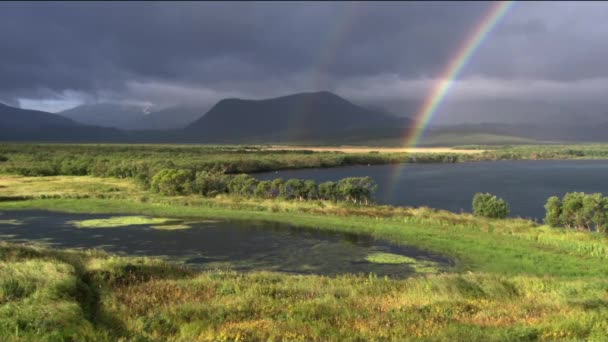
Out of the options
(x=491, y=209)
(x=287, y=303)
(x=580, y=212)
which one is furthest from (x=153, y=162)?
(x=287, y=303)

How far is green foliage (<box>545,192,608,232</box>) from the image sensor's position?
43844 mm

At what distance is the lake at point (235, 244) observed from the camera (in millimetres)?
31328

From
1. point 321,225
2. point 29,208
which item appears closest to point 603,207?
point 321,225

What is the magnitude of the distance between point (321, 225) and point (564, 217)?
2278 cm

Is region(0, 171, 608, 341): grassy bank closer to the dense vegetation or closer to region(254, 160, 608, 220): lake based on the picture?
region(254, 160, 608, 220): lake

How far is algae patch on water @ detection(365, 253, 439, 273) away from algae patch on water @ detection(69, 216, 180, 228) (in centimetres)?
2135

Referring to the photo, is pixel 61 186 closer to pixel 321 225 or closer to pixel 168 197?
pixel 168 197

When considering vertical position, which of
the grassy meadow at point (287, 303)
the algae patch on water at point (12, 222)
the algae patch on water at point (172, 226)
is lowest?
the algae patch on water at point (12, 222)

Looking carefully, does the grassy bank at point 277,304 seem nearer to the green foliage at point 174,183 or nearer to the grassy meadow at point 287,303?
the grassy meadow at point 287,303

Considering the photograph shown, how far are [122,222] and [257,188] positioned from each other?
20284mm

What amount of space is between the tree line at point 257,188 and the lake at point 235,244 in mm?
15760

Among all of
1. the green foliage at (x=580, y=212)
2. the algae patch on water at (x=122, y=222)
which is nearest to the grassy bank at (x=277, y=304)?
the green foliage at (x=580, y=212)

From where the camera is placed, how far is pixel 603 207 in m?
44.1

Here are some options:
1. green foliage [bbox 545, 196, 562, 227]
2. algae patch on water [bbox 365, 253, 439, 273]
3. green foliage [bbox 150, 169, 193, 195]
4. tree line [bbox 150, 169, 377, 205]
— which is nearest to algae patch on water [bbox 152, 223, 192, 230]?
tree line [bbox 150, 169, 377, 205]
